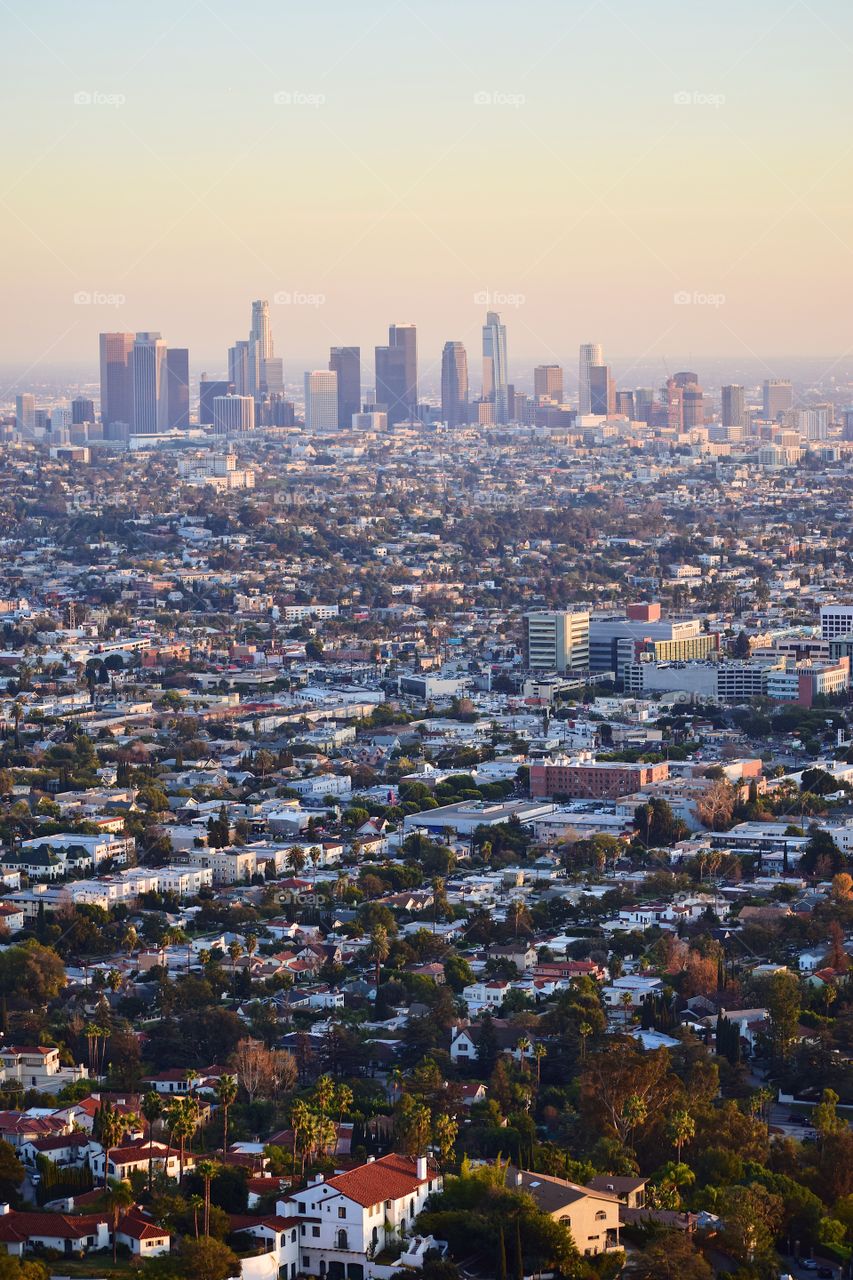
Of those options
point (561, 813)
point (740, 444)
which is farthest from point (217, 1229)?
point (740, 444)

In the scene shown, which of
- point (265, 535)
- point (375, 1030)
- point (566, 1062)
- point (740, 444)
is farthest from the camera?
point (740, 444)

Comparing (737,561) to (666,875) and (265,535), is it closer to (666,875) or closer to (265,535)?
(265,535)

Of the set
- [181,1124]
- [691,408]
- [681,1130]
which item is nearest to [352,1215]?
[181,1124]

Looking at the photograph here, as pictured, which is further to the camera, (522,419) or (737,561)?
(522,419)

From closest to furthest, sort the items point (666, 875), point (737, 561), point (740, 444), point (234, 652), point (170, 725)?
point (666, 875) < point (170, 725) < point (234, 652) < point (737, 561) < point (740, 444)

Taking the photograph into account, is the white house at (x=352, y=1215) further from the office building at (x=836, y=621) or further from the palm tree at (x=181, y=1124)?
the office building at (x=836, y=621)

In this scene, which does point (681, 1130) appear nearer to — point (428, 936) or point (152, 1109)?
point (152, 1109)
